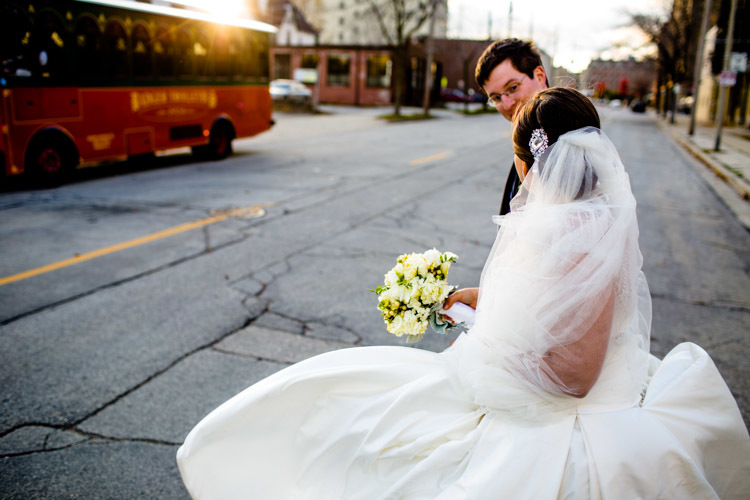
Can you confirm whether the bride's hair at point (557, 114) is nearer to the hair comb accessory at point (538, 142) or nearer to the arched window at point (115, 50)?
the hair comb accessory at point (538, 142)

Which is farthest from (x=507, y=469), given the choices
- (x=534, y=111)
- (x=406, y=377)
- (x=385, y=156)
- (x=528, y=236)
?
(x=385, y=156)

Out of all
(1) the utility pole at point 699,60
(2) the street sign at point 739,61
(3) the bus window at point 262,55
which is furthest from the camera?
(1) the utility pole at point 699,60

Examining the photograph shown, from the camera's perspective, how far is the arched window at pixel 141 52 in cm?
1168

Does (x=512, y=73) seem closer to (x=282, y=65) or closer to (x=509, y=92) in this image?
(x=509, y=92)

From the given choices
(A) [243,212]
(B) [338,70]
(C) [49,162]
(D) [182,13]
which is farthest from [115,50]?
(B) [338,70]

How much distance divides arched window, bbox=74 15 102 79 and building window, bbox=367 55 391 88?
3505 centimetres

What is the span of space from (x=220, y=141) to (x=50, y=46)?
4.61m

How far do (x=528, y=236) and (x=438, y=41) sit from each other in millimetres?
63520

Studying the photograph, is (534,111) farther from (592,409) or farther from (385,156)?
(385,156)

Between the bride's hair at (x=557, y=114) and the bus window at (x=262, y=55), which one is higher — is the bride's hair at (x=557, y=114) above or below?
below

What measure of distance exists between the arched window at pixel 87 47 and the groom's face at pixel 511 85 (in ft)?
32.8

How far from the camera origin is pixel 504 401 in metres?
1.70

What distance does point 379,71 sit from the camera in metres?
44.3

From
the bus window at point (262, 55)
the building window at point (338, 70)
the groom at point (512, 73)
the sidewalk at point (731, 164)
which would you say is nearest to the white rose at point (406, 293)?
the groom at point (512, 73)
